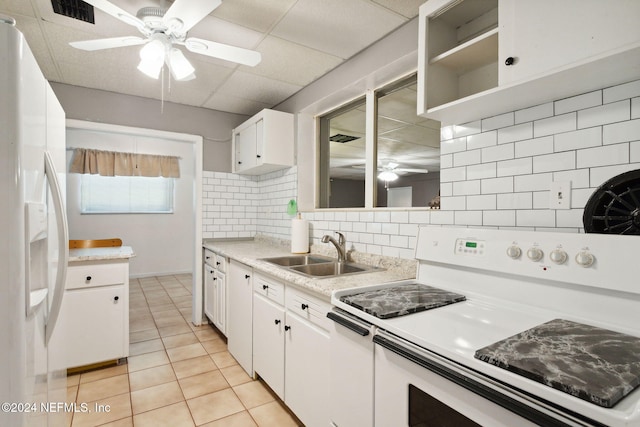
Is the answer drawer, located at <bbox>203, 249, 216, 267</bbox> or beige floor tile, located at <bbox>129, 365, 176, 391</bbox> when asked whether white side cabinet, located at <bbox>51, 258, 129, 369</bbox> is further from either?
drawer, located at <bbox>203, 249, 216, 267</bbox>

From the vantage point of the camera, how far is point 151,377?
94.3 inches

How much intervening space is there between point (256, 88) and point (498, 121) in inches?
87.5

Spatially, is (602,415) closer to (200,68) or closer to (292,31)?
(292,31)

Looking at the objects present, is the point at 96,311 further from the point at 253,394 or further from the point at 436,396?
the point at 436,396

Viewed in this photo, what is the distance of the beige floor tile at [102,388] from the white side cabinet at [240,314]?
0.79 metres

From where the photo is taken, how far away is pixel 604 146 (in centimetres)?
115

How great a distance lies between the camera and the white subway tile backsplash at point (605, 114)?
1.10 m

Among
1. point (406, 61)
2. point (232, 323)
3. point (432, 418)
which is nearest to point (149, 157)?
point (232, 323)

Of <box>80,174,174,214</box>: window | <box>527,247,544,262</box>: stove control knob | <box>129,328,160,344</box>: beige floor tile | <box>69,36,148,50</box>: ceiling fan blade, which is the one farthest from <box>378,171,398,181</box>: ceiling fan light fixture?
<box>80,174,174,214</box>: window

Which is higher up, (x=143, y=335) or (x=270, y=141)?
(x=270, y=141)

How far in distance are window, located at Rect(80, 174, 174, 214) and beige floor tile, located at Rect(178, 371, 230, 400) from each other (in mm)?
4297

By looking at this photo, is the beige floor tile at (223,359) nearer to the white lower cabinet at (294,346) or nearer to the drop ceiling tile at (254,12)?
the white lower cabinet at (294,346)

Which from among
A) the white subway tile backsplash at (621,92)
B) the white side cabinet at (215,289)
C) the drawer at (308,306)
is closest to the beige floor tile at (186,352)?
the white side cabinet at (215,289)

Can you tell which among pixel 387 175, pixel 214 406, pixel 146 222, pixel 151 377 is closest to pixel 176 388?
pixel 151 377
